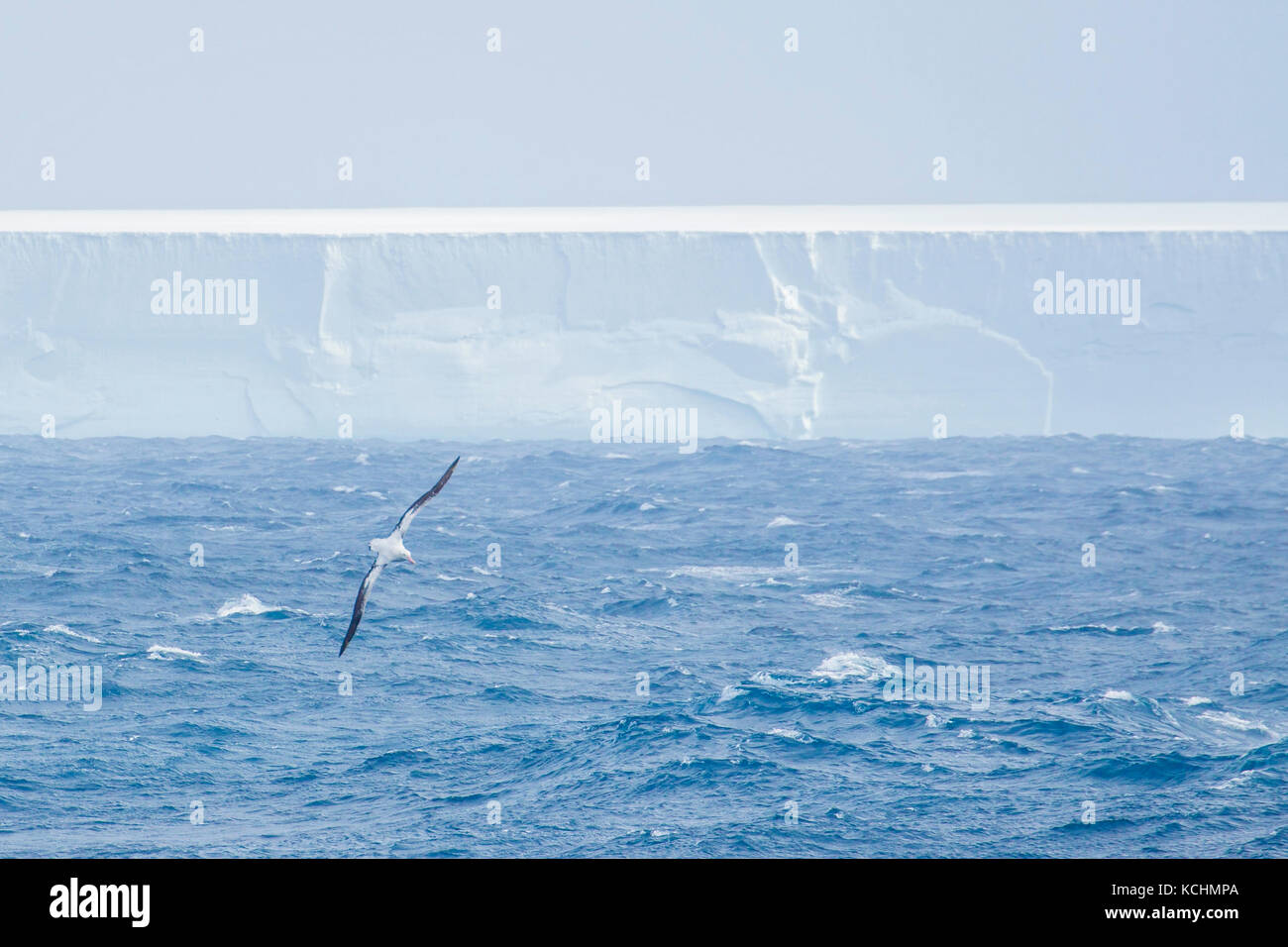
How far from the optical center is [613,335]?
3941 cm

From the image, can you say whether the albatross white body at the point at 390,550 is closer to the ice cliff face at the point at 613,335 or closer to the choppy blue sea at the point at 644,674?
the choppy blue sea at the point at 644,674

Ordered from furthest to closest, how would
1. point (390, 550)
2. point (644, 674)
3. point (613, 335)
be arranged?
point (613, 335), point (644, 674), point (390, 550)

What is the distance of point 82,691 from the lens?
17.9 meters

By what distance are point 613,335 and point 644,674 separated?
21.5 m

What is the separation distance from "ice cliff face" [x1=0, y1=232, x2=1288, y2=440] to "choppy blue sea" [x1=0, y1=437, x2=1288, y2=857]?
4.10 metres

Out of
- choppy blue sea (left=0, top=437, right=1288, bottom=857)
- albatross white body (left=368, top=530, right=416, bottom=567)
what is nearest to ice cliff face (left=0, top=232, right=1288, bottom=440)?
choppy blue sea (left=0, top=437, right=1288, bottom=857)

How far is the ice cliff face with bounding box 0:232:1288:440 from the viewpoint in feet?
126

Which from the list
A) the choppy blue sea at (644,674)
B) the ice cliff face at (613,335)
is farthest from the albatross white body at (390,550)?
the ice cliff face at (613,335)

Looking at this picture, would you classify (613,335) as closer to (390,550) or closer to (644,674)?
(644,674)

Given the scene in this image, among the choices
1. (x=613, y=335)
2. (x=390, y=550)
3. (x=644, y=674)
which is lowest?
(x=644, y=674)

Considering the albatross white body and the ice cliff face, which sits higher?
the ice cliff face

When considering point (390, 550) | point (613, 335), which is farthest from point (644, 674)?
point (613, 335)

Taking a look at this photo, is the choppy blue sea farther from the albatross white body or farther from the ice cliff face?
the ice cliff face
